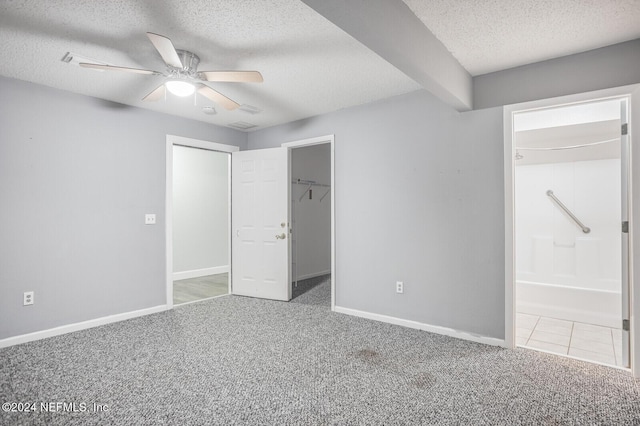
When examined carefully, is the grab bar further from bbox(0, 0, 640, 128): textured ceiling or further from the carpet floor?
bbox(0, 0, 640, 128): textured ceiling

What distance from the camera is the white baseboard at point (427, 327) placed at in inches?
111

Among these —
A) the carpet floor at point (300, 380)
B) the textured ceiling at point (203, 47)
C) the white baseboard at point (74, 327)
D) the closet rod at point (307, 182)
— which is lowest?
the carpet floor at point (300, 380)

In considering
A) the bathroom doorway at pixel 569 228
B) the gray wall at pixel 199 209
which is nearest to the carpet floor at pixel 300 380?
the bathroom doorway at pixel 569 228

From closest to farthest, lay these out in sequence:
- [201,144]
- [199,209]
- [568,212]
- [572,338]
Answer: [572,338] → [568,212] → [201,144] → [199,209]

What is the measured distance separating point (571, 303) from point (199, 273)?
562 centimetres

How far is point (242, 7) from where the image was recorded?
189 centimetres

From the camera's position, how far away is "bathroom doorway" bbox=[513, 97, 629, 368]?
129 inches

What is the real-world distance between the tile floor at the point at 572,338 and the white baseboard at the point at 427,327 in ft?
0.99

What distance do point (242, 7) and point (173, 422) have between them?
2.36 m

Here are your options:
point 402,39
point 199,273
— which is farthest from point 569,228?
point 199,273

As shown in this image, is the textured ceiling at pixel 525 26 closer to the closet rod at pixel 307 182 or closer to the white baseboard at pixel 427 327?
the white baseboard at pixel 427 327

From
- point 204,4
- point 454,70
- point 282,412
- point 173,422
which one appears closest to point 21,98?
point 204,4

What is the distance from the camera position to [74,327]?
126 inches

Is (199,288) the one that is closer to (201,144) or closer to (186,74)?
(201,144)
